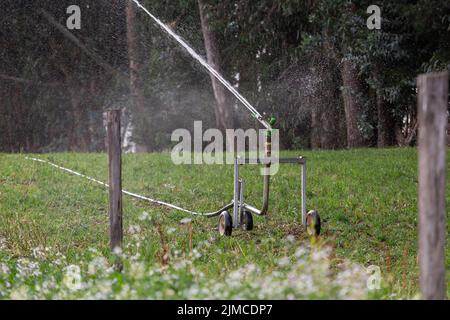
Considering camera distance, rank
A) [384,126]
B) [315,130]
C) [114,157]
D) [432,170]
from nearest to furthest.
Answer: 1. [432,170]
2. [114,157]
3. [384,126]
4. [315,130]

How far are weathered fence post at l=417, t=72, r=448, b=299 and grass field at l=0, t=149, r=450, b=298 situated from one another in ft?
1.34

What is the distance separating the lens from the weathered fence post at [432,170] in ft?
13.7

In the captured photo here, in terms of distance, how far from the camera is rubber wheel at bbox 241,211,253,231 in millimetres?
8477

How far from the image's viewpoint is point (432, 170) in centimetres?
420

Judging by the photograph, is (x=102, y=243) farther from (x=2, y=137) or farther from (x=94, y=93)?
(x=2, y=137)

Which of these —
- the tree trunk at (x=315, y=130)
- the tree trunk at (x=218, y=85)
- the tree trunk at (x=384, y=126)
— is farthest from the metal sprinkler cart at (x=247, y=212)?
the tree trunk at (x=315, y=130)

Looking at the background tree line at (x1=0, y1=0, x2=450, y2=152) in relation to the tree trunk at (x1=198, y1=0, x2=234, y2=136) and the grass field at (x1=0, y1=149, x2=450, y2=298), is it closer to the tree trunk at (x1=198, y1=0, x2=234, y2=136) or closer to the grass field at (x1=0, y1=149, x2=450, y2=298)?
the tree trunk at (x1=198, y1=0, x2=234, y2=136)

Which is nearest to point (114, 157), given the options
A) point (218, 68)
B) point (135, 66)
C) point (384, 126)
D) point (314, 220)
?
point (314, 220)

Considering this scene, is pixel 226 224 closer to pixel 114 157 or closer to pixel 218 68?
pixel 114 157

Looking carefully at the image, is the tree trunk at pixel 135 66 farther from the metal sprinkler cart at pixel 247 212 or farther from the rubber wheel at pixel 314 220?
the rubber wheel at pixel 314 220

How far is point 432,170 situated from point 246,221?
14.5 feet

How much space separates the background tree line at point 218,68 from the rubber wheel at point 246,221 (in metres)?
5.96

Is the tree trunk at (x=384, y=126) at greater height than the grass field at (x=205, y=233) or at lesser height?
greater
